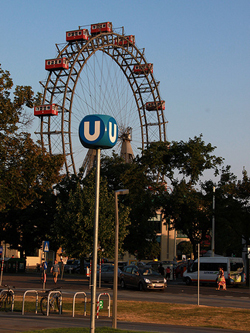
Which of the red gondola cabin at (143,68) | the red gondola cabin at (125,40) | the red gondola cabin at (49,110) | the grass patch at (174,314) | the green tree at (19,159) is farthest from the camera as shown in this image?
the red gondola cabin at (143,68)

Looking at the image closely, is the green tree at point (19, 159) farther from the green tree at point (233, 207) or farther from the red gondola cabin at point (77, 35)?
the red gondola cabin at point (77, 35)

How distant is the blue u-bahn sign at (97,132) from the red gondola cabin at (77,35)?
151 feet

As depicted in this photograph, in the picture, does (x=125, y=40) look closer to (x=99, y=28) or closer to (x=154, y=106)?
(x=99, y=28)

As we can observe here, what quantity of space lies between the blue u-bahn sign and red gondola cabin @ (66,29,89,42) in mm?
46121

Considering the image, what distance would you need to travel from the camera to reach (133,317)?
17.0 meters

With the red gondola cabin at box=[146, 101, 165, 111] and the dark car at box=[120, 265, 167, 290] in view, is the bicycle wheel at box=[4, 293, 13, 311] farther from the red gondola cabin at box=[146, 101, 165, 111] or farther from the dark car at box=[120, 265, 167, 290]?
the red gondola cabin at box=[146, 101, 165, 111]

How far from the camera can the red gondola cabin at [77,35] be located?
176 feet

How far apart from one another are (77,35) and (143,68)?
536 inches

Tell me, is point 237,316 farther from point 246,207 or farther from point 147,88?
point 147,88

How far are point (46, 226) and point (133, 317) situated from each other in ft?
141

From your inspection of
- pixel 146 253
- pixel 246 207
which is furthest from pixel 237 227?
pixel 146 253

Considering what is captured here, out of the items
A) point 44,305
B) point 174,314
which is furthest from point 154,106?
point 44,305

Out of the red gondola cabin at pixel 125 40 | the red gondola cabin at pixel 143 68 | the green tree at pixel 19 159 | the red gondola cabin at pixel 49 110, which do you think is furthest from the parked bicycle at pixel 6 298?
the red gondola cabin at pixel 143 68

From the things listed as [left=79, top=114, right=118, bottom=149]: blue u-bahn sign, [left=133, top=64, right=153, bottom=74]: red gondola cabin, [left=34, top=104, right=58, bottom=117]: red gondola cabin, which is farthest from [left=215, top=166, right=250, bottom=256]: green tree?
[left=79, top=114, right=118, bottom=149]: blue u-bahn sign
